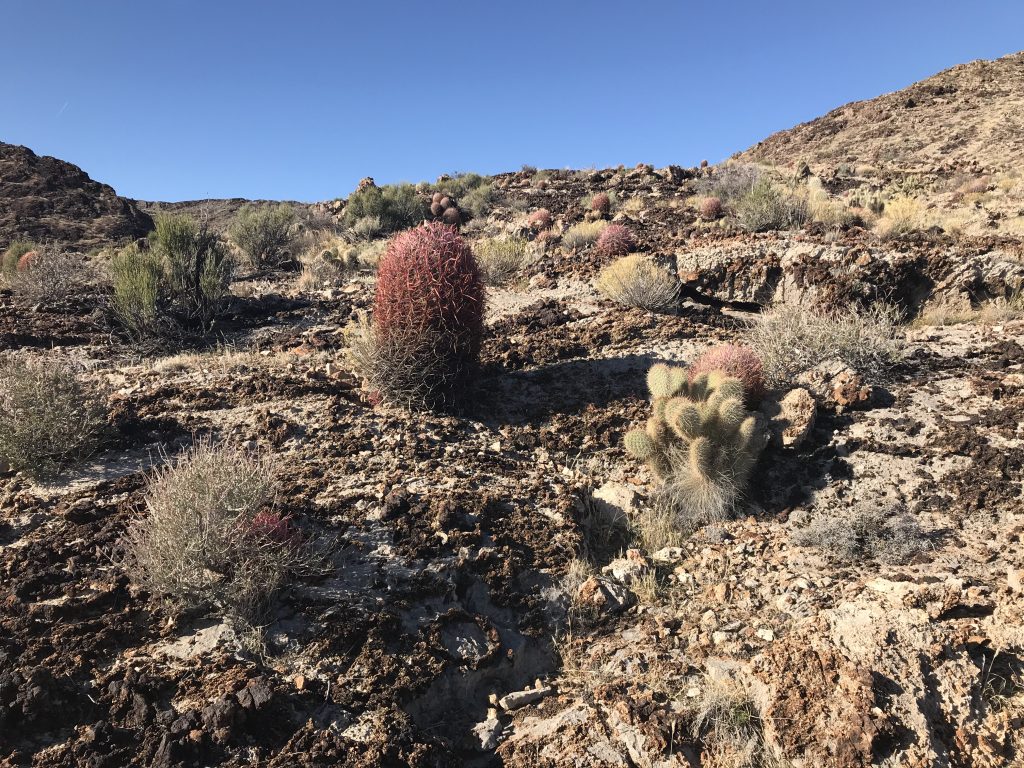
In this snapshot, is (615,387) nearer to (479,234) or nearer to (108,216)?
(479,234)

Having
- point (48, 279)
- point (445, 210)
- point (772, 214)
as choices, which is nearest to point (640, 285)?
point (772, 214)

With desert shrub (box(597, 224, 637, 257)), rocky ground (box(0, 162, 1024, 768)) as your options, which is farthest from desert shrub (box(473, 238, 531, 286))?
rocky ground (box(0, 162, 1024, 768))

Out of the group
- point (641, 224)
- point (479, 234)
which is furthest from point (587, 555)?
point (479, 234)

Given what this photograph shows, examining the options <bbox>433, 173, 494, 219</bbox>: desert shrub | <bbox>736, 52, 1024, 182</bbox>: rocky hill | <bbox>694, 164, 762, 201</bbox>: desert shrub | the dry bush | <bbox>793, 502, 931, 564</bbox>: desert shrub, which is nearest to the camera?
<bbox>793, 502, 931, 564</bbox>: desert shrub

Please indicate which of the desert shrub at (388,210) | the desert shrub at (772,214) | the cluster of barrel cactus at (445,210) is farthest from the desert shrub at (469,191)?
the desert shrub at (772,214)

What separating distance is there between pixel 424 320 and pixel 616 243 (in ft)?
17.0

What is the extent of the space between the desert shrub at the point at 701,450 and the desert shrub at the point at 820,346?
1.30 m

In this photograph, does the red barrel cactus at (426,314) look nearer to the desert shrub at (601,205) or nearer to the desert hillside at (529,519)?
the desert hillside at (529,519)

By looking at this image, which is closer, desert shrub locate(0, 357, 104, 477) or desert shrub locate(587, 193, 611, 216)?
desert shrub locate(0, 357, 104, 477)

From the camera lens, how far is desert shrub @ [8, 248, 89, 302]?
8.83 m

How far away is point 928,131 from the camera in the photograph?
68.7 ft

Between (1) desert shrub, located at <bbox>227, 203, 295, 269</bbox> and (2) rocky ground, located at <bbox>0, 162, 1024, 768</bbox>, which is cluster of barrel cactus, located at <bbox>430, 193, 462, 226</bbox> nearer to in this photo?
(1) desert shrub, located at <bbox>227, 203, 295, 269</bbox>

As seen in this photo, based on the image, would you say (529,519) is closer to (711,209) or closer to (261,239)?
(711,209)

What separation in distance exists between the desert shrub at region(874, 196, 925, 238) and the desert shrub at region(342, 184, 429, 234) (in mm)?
11062
